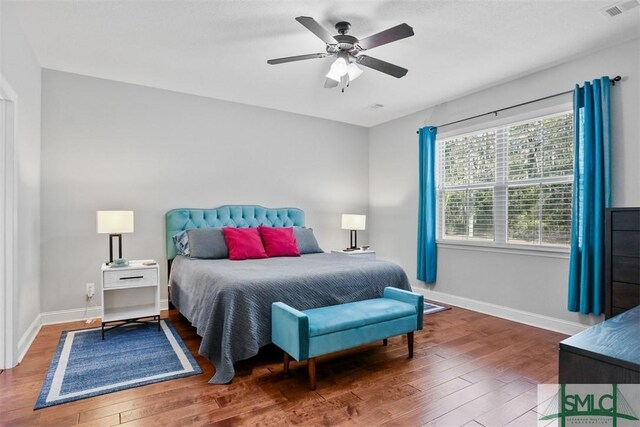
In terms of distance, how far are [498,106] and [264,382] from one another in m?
3.85

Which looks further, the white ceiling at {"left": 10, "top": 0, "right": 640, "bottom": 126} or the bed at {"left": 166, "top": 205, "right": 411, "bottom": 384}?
the white ceiling at {"left": 10, "top": 0, "right": 640, "bottom": 126}

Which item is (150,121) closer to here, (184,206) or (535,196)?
(184,206)

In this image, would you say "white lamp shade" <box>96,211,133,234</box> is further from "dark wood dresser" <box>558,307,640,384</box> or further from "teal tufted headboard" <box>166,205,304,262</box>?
"dark wood dresser" <box>558,307,640,384</box>

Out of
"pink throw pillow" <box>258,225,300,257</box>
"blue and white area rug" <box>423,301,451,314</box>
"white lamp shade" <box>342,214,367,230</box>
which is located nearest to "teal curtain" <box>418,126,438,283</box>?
"blue and white area rug" <box>423,301,451,314</box>

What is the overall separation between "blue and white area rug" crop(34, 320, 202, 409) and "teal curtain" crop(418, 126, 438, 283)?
10.7 feet

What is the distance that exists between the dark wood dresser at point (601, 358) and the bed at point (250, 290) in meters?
1.99

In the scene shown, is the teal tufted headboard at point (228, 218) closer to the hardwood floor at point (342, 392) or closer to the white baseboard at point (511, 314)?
the hardwood floor at point (342, 392)

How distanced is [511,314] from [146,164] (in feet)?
15.0

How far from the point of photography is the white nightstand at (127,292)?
3305mm

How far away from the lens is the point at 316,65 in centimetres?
356

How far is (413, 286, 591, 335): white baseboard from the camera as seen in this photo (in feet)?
11.2

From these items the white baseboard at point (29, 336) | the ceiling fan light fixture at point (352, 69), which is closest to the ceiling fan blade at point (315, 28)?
the ceiling fan light fixture at point (352, 69)

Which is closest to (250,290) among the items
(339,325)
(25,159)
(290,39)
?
(339,325)

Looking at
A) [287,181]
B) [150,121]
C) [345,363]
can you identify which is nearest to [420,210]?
[287,181]
